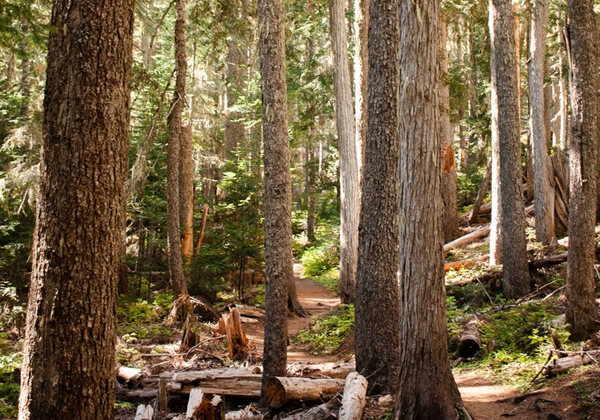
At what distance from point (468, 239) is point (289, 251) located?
9.31 m

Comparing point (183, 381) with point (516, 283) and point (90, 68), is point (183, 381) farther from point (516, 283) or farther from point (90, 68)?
point (516, 283)

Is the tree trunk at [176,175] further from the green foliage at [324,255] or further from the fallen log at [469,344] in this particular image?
the green foliage at [324,255]

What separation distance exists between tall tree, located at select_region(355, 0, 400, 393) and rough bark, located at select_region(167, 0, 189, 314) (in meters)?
6.13

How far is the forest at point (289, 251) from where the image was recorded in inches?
152

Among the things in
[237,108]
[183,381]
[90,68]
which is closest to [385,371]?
[183,381]

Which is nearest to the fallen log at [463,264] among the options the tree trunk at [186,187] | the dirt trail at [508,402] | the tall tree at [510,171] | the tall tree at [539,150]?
the tall tree at [539,150]

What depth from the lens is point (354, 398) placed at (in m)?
6.59

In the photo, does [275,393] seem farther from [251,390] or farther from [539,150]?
[539,150]

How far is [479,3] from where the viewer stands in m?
14.9

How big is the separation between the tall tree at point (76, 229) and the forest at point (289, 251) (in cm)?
2

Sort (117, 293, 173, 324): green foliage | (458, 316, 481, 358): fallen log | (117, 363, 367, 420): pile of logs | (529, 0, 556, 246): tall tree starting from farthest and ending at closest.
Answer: (529, 0, 556, 246): tall tree, (117, 293, 173, 324): green foliage, (458, 316, 481, 358): fallen log, (117, 363, 367, 420): pile of logs

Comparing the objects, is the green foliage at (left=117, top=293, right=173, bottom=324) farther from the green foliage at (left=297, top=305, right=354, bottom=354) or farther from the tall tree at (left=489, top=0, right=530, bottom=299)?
the tall tree at (left=489, top=0, right=530, bottom=299)

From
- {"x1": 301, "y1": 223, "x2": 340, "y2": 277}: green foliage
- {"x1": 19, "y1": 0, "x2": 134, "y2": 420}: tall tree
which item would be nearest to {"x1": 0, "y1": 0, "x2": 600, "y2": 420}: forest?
{"x1": 19, "y1": 0, "x2": 134, "y2": 420}: tall tree

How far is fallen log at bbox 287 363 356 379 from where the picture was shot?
27.6 ft
